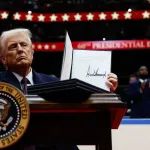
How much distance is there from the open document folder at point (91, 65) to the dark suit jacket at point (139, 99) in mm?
2954

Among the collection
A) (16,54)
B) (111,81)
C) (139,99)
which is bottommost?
(111,81)

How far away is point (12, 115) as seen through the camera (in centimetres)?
73

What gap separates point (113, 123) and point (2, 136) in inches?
10.6

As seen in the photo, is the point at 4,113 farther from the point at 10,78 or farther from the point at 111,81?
the point at 10,78

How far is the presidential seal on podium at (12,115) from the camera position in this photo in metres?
0.72

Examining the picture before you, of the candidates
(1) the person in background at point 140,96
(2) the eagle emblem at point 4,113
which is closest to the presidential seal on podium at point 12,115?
(2) the eagle emblem at point 4,113

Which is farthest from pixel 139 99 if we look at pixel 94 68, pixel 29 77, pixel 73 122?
pixel 73 122

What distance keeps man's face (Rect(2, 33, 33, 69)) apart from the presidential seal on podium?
48 cm

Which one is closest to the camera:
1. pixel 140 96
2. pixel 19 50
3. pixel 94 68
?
pixel 94 68

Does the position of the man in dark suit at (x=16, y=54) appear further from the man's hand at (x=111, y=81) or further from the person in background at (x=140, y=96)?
the person in background at (x=140, y=96)

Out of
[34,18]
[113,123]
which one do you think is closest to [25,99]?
[113,123]

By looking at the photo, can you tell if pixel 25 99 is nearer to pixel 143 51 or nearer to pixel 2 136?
pixel 2 136

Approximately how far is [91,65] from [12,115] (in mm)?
344

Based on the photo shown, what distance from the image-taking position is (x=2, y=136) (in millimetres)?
724
